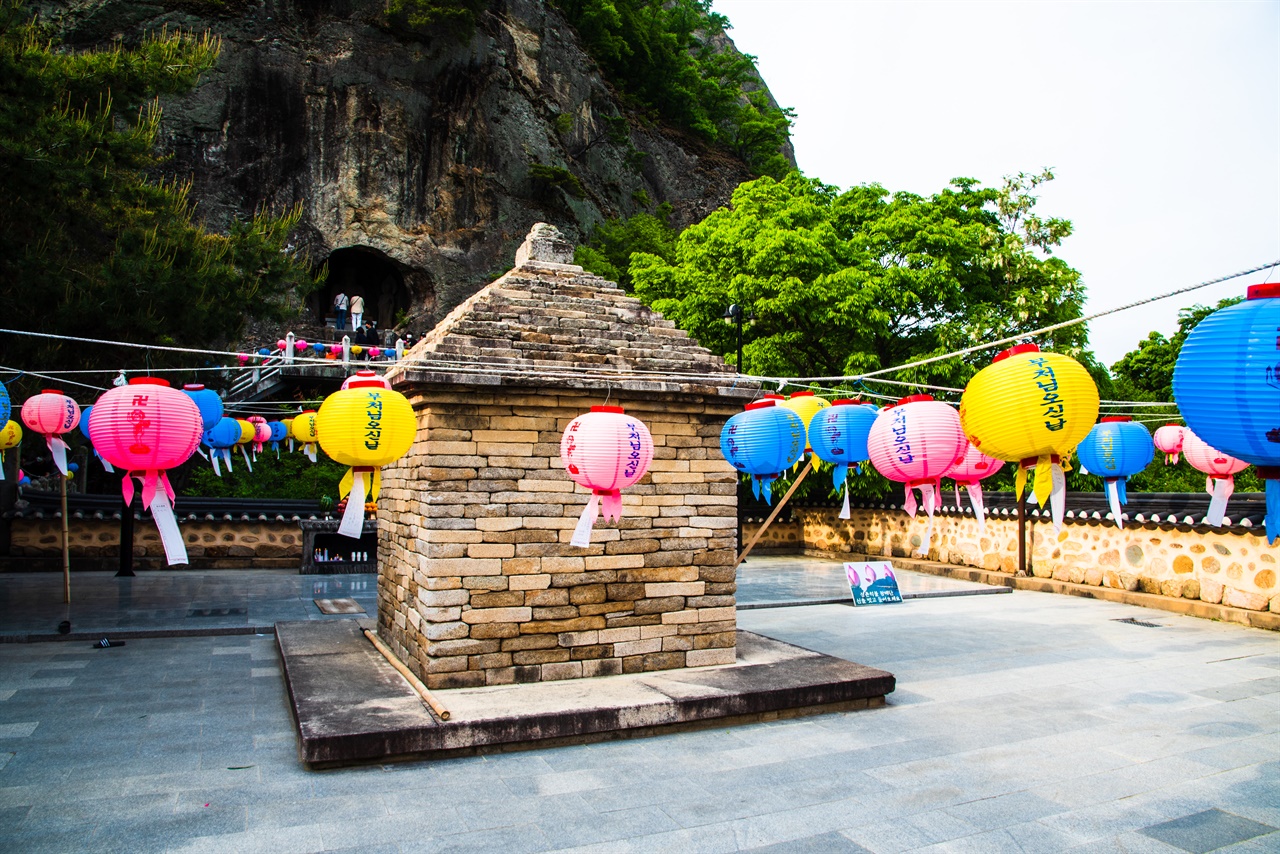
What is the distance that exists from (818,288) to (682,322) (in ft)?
11.6

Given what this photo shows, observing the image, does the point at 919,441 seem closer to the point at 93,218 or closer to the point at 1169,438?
the point at 1169,438

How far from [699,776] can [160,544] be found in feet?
52.7

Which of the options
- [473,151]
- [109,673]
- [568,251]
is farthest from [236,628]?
[473,151]

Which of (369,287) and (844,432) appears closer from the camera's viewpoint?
(844,432)

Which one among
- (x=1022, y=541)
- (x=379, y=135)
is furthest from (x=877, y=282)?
(x=379, y=135)

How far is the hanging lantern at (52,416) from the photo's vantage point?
9.13 meters

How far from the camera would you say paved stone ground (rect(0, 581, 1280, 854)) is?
189 inches

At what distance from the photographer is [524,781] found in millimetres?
5633

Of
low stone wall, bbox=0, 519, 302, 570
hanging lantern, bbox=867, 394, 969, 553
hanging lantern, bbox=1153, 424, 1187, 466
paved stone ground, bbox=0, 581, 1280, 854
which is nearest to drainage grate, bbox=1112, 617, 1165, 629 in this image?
hanging lantern, bbox=1153, 424, 1187, 466

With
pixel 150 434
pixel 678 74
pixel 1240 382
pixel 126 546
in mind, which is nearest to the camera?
pixel 1240 382

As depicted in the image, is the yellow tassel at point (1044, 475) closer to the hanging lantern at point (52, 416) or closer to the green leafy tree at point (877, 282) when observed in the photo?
the hanging lantern at point (52, 416)

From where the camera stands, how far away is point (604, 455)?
20.3 ft

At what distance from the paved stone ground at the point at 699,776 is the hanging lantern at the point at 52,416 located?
2.43 meters

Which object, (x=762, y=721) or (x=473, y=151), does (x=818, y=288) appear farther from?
Answer: (x=473, y=151)
